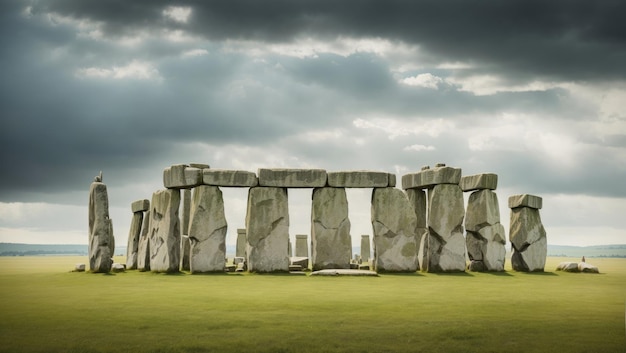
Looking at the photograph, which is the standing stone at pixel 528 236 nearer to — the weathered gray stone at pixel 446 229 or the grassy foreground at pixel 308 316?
the weathered gray stone at pixel 446 229

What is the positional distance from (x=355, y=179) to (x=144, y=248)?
7.22 metres

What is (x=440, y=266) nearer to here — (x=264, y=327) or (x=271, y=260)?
(x=271, y=260)

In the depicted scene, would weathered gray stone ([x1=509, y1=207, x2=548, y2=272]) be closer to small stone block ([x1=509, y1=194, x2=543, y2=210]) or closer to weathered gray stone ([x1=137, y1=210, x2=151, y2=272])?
small stone block ([x1=509, y1=194, x2=543, y2=210])

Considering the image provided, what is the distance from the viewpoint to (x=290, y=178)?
19906 millimetres

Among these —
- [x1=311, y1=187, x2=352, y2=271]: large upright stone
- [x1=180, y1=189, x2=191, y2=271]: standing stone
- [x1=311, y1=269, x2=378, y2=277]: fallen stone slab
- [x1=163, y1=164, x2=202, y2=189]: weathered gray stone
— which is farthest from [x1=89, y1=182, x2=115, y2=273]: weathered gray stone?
[x1=311, y1=269, x2=378, y2=277]: fallen stone slab

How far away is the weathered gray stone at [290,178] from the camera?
65.3 feet

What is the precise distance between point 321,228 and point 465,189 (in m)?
5.33

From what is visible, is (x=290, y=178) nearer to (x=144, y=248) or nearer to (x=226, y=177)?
(x=226, y=177)

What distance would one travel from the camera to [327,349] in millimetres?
8172

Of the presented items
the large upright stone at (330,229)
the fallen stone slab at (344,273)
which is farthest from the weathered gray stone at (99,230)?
the fallen stone slab at (344,273)

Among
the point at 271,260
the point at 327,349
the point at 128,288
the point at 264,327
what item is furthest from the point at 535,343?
the point at 271,260

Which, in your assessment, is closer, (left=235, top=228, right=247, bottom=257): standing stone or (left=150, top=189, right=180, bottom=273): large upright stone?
(left=150, top=189, right=180, bottom=273): large upright stone

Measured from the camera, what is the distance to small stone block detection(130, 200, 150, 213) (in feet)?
73.1

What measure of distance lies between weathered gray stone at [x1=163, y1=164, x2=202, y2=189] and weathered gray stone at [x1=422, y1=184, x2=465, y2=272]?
7376 mm
